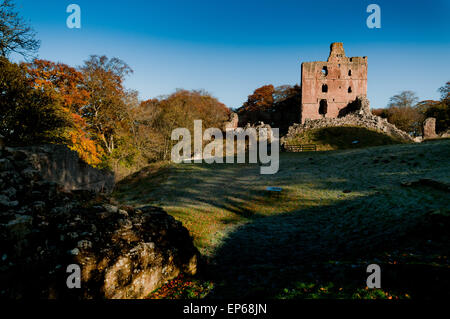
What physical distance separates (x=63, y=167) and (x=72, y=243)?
6772 mm

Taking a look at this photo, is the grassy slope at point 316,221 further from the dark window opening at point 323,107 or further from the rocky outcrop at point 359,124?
the dark window opening at point 323,107

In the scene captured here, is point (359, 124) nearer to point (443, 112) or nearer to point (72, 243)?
point (443, 112)

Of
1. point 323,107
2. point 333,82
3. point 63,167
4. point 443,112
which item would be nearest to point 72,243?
point 63,167

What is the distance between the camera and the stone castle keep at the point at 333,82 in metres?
40.9

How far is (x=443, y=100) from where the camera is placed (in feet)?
145

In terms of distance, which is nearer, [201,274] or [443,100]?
[201,274]

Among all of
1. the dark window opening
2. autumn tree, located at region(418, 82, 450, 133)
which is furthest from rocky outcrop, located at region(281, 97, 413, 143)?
autumn tree, located at region(418, 82, 450, 133)

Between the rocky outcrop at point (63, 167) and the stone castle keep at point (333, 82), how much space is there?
39177 mm

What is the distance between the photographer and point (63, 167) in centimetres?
900

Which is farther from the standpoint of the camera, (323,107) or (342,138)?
(323,107)
